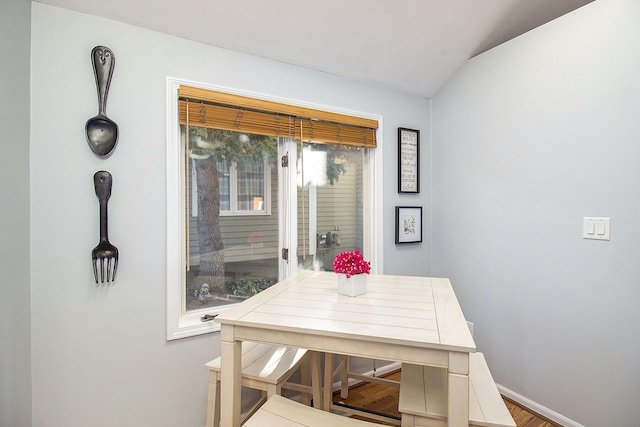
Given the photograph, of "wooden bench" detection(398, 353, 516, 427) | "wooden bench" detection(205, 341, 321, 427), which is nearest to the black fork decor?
"wooden bench" detection(205, 341, 321, 427)

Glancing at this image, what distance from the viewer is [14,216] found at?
56.1 inches

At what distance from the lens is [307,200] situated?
2434mm

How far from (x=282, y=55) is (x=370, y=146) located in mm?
951

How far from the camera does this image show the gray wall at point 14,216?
1.35m

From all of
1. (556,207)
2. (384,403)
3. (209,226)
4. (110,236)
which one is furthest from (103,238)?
(556,207)

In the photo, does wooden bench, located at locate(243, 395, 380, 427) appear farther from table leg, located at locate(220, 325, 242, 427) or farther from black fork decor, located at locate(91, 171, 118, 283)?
black fork decor, located at locate(91, 171, 118, 283)

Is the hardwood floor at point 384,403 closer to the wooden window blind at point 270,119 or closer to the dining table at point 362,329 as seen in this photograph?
the dining table at point 362,329

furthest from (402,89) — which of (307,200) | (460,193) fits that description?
(307,200)

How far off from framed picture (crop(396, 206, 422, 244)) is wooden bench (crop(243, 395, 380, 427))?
1757mm

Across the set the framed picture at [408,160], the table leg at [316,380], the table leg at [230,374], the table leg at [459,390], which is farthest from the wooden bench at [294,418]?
the framed picture at [408,160]

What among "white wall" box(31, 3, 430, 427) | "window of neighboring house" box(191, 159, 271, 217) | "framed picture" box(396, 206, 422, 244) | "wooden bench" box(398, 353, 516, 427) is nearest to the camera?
"wooden bench" box(398, 353, 516, 427)

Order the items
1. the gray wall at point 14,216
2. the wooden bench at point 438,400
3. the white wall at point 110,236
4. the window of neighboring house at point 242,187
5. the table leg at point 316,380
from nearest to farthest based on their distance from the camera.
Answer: the wooden bench at point 438,400 → the gray wall at point 14,216 → the white wall at point 110,236 → the table leg at point 316,380 → the window of neighboring house at point 242,187

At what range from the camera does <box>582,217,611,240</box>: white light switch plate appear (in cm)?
179

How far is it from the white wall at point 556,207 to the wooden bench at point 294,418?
158cm
